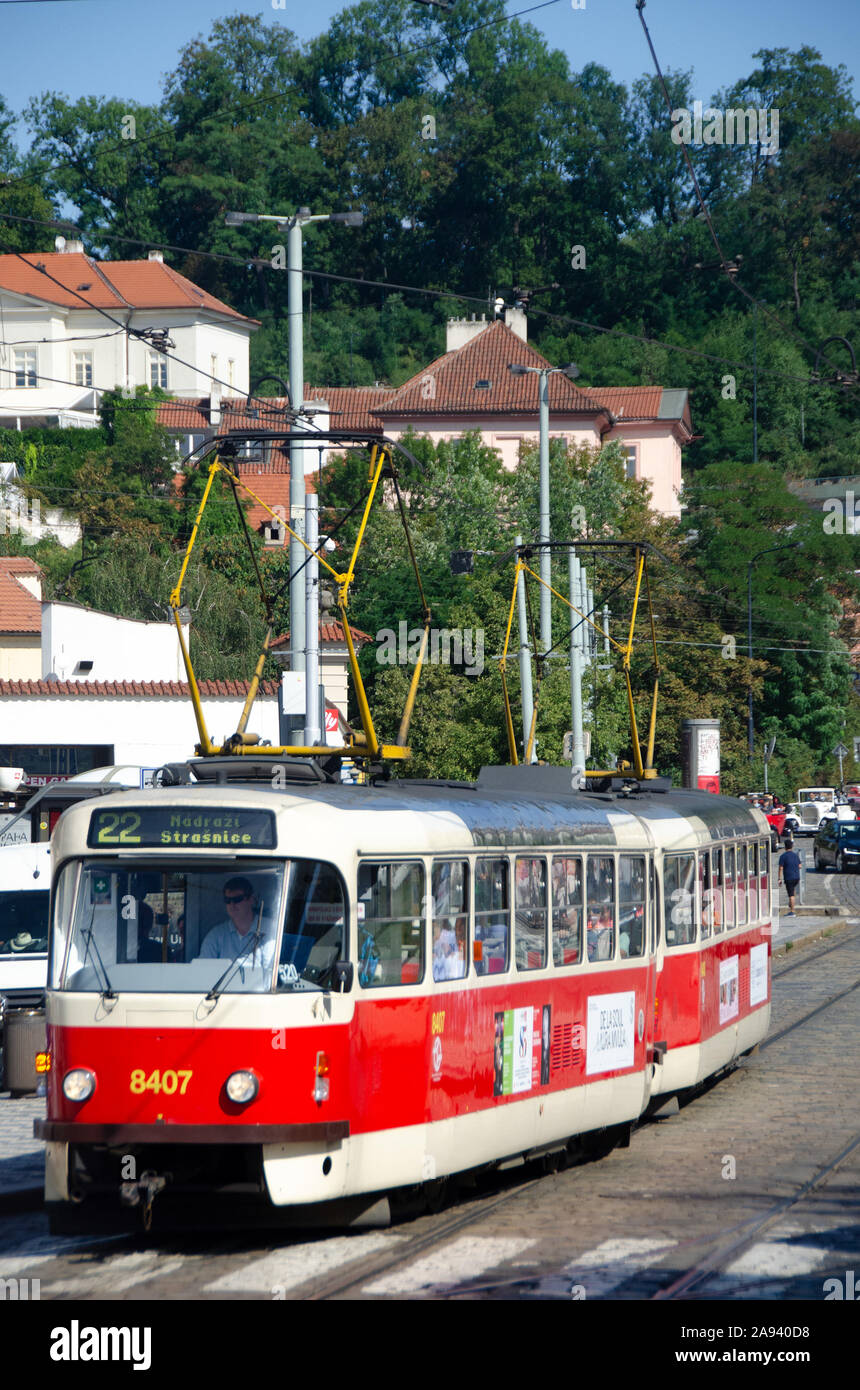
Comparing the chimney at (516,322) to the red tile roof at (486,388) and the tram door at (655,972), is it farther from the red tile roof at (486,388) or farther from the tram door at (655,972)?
the tram door at (655,972)

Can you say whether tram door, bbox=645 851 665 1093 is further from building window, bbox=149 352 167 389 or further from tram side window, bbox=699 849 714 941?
building window, bbox=149 352 167 389

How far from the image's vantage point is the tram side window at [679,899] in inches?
559

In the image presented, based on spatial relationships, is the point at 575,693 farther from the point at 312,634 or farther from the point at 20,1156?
the point at 20,1156

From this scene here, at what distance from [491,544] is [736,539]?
21.9 m

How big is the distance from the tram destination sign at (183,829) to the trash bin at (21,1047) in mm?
5809

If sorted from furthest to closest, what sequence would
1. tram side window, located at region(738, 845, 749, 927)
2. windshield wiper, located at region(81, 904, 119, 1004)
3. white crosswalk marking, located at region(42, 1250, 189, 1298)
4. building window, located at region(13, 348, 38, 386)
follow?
building window, located at region(13, 348, 38, 386) → tram side window, located at region(738, 845, 749, 927) → windshield wiper, located at region(81, 904, 119, 1004) → white crosswalk marking, located at region(42, 1250, 189, 1298)

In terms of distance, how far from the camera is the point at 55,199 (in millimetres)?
98250

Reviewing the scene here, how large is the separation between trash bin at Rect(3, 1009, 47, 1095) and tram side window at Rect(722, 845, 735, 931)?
19.7 ft

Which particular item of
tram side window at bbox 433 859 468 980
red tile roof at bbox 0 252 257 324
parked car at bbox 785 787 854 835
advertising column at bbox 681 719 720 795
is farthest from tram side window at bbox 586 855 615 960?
red tile roof at bbox 0 252 257 324

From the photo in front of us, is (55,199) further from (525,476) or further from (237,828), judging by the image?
(237,828)

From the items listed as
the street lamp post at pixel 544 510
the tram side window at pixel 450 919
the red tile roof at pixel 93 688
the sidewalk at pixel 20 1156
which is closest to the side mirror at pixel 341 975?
the tram side window at pixel 450 919

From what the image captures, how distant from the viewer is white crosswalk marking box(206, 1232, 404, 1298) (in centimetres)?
863

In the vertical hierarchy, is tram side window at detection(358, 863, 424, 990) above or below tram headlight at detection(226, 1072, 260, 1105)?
above
